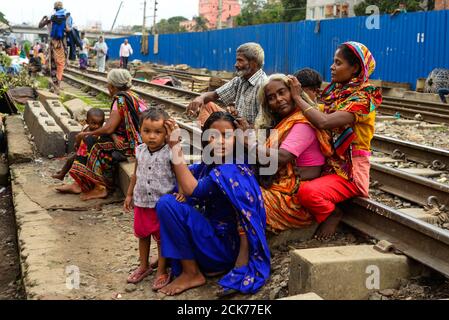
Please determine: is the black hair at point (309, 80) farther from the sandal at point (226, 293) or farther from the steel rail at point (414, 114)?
the steel rail at point (414, 114)

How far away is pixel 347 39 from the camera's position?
66.5 ft

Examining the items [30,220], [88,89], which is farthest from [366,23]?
[30,220]

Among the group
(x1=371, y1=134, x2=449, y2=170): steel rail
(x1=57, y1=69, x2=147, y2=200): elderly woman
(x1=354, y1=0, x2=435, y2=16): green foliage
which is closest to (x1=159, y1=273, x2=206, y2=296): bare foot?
(x1=57, y1=69, x2=147, y2=200): elderly woman

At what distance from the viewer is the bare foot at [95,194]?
5715 millimetres

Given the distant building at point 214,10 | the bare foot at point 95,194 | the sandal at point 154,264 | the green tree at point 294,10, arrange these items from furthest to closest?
the distant building at point 214,10, the green tree at point 294,10, the bare foot at point 95,194, the sandal at point 154,264

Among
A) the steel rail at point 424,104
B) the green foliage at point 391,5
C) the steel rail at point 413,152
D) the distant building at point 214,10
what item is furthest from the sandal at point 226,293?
the distant building at point 214,10

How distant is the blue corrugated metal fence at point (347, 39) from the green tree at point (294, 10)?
15914 millimetres

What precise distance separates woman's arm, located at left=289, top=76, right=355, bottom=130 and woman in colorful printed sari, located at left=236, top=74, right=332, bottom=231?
0.06 m

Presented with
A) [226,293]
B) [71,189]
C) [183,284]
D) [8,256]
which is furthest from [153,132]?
[71,189]

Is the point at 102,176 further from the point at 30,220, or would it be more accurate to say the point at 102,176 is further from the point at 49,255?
the point at 49,255

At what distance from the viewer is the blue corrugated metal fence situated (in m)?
16.7

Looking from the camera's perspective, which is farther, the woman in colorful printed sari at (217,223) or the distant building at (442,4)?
the distant building at (442,4)

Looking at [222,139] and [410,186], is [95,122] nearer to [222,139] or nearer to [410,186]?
[222,139]

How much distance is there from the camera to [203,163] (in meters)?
3.79
